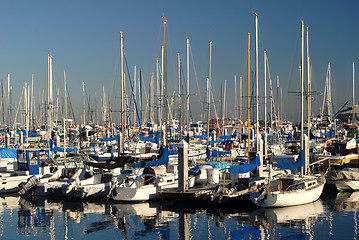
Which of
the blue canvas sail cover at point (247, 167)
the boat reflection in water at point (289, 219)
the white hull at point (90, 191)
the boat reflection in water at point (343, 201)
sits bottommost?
the boat reflection in water at point (343, 201)

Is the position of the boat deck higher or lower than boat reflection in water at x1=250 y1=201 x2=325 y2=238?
higher

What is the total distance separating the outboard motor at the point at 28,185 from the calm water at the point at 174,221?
243cm

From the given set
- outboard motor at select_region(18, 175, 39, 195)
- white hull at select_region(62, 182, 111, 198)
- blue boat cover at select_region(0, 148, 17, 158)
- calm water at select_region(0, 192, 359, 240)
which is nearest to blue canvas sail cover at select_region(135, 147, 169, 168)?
white hull at select_region(62, 182, 111, 198)

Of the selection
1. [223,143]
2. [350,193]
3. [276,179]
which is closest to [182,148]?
[276,179]

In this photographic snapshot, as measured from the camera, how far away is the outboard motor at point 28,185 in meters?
33.9

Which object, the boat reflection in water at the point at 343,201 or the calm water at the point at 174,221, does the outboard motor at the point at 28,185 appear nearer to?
the calm water at the point at 174,221

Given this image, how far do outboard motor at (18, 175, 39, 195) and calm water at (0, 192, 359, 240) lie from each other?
243cm

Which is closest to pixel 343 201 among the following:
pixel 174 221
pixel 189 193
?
pixel 189 193

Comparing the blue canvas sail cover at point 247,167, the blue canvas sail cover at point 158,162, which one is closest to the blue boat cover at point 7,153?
the blue canvas sail cover at point 158,162

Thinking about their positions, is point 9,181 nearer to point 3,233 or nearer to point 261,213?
point 3,233

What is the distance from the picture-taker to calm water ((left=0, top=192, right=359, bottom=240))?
22828 millimetres

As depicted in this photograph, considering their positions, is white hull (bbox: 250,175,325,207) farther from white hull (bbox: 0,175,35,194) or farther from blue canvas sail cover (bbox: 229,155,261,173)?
white hull (bbox: 0,175,35,194)

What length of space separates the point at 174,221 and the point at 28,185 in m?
14.2

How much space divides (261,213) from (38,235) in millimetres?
12417
